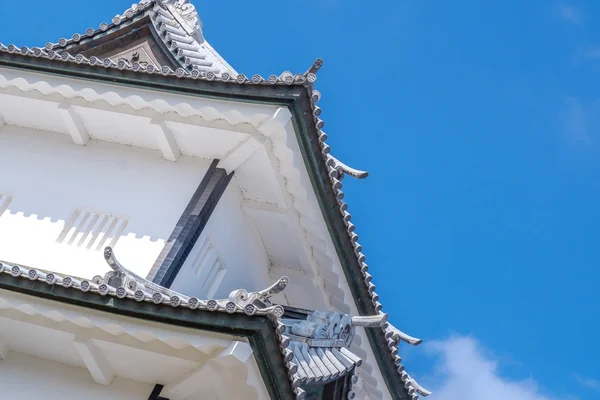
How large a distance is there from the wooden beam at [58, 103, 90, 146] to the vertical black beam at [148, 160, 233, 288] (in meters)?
2.12

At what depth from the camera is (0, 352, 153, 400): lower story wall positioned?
9367mm

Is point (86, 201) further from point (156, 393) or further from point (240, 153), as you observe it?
point (156, 393)

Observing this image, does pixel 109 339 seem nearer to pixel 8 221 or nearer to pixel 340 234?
pixel 8 221

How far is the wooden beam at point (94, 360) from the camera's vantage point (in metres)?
8.97

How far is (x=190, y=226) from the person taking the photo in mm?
11242

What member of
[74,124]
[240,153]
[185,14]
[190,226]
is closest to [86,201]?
[74,124]

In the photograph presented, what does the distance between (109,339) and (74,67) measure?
4.43 m

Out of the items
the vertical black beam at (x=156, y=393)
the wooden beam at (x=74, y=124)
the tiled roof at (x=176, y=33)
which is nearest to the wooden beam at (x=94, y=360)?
the vertical black beam at (x=156, y=393)

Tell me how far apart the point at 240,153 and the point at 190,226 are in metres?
1.31

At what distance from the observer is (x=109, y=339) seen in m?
8.86

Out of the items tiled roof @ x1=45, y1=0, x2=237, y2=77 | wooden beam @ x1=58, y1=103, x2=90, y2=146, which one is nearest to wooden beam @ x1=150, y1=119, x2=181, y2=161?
wooden beam @ x1=58, y1=103, x2=90, y2=146

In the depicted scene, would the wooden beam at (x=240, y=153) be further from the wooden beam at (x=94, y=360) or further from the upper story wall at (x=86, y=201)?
the wooden beam at (x=94, y=360)

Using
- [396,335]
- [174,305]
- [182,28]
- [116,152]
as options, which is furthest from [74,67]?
[396,335]

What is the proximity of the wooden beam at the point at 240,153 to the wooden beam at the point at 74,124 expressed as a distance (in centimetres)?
222
